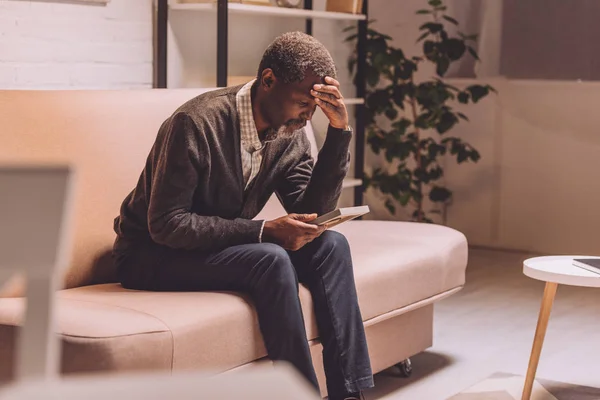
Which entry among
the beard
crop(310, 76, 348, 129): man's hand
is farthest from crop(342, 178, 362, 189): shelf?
the beard

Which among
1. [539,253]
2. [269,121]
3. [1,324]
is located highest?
[269,121]

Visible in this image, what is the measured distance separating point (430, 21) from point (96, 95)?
3236 mm

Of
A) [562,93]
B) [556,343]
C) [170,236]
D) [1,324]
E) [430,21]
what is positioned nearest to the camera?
[1,324]

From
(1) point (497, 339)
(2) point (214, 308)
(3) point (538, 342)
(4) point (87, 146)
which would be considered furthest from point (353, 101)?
(2) point (214, 308)

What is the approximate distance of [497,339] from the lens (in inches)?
143

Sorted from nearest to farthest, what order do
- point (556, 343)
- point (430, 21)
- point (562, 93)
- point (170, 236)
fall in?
1. point (170, 236)
2. point (556, 343)
3. point (562, 93)
4. point (430, 21)

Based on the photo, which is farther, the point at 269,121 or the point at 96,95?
the point at 96,95

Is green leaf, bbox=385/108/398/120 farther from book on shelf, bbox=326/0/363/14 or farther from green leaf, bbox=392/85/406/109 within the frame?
book on shelf, bbox=326/0/363/14

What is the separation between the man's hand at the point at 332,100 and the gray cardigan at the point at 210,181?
0.04 m

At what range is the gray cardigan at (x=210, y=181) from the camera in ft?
7.93

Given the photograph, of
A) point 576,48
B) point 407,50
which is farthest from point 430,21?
point 576,48

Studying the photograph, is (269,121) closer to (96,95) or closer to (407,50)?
(96,95)

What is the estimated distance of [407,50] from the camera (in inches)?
228

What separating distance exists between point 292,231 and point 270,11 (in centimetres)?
193
